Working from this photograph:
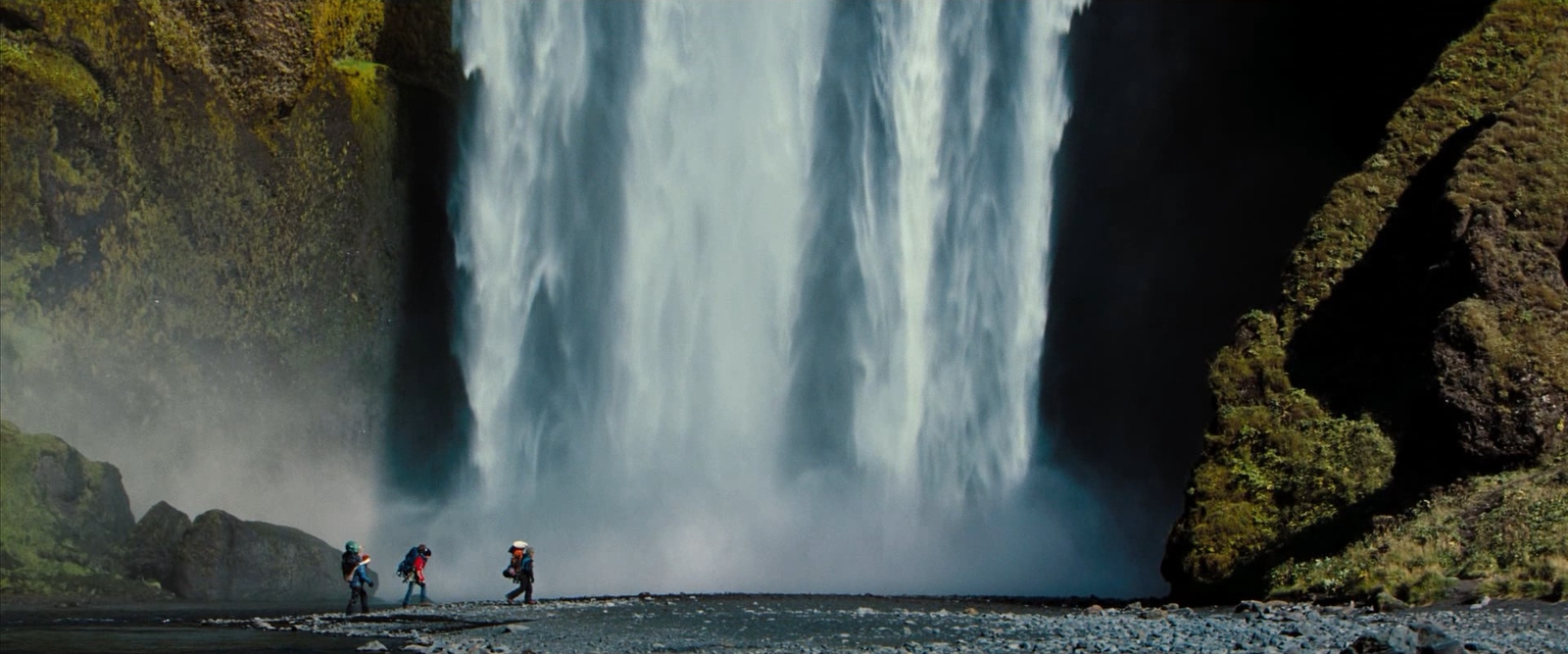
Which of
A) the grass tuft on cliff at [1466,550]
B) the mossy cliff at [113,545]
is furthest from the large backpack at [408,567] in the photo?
the grass tuft on cliff at [1466,550]

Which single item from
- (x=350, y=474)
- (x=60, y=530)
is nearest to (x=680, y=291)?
(x=350, y=474)

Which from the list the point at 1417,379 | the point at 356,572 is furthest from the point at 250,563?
the point at 1417,379

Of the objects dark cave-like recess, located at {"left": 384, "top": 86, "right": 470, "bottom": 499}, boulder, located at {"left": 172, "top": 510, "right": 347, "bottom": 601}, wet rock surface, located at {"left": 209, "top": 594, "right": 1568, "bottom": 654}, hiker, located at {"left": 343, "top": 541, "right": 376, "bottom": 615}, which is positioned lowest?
wet rock surface, located at {"left": 209, "top": 594, "right": 1568, "bottom": 654}

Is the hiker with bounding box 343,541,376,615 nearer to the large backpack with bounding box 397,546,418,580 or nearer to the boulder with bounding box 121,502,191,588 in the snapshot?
the large backpack with bounding box 397,546,418,580

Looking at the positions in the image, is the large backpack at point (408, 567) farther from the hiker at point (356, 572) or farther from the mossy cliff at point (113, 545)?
the mossy cliff at point (113, 545)

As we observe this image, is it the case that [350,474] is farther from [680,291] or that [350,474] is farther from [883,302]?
[883,302]

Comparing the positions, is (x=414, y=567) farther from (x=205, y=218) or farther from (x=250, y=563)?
(x=205, y=218)

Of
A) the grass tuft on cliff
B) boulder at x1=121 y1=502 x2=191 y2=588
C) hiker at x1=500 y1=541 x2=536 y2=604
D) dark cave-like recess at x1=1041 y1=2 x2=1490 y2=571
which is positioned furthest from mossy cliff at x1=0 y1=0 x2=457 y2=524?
→ the grass tuft on cliff

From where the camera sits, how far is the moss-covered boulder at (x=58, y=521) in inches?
1064

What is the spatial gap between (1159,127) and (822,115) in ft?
28.4

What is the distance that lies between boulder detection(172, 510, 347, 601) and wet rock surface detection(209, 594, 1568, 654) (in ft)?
22.8

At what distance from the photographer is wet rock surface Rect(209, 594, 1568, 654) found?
15.2 metres

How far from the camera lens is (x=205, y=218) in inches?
1481

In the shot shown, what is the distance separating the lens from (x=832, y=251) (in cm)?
3888
